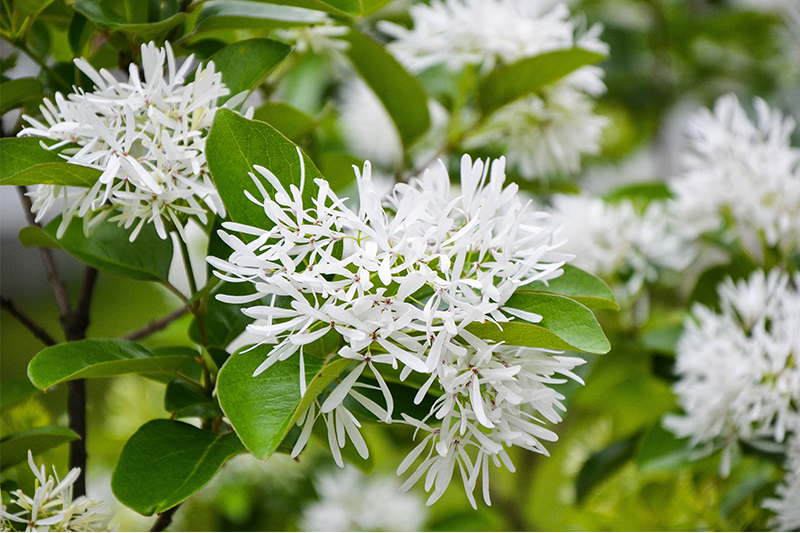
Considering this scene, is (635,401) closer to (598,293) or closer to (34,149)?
(598,293)

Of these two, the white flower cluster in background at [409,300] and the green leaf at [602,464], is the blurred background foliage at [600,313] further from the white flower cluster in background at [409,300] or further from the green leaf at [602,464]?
the white flower cluster in background at [409,300]

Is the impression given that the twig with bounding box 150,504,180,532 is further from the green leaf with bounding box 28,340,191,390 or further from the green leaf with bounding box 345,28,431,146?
the green leaf with bounding box 345,28,431,146

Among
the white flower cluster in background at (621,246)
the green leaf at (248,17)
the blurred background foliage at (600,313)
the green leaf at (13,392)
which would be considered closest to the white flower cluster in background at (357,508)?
the blurred background foliage at (600,313)

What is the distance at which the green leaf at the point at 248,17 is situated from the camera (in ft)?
1.34

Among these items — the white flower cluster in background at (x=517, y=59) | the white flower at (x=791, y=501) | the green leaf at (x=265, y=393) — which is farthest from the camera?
the white flower cluster in background at (x=517, y=59)

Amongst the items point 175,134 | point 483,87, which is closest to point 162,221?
point 175,134

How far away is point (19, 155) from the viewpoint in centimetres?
34

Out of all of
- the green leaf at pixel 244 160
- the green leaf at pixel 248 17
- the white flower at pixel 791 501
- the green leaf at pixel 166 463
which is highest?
the green leaf at pixel 248 17

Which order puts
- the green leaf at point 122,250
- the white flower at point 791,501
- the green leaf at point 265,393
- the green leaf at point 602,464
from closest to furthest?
the green leaf at point 265,393 → the green leaf at point 122,250 → the white flower at point 791,501 → the green leaf at point 602,464

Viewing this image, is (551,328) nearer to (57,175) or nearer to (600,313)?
(57,175)

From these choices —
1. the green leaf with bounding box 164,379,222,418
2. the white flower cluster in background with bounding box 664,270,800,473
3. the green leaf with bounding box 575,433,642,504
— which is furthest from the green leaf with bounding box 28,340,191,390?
the green leaf with bounding box 575,433,642,504

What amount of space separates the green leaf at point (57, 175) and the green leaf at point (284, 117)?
158 millimetres

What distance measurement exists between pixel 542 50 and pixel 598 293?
337 mm

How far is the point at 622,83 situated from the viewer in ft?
4.18
